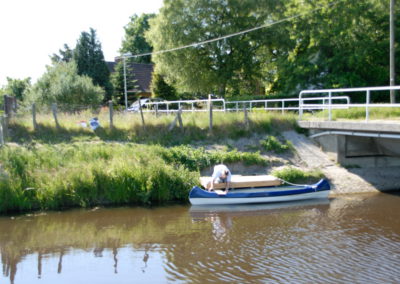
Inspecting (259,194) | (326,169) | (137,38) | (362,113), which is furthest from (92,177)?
(137,38)

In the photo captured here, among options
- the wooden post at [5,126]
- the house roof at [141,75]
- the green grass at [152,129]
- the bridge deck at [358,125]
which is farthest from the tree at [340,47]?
the house roof at [141,75]

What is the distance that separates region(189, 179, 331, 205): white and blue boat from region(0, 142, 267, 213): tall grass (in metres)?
1.16

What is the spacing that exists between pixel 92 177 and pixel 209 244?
20.1 ft

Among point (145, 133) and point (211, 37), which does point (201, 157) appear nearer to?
point (145, 133)

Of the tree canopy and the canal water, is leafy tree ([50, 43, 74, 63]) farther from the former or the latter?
the canal water

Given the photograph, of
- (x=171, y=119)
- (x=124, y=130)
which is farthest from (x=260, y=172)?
(x=124, y=130)

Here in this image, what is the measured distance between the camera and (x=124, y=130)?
20297 mm

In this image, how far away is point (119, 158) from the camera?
1642cm

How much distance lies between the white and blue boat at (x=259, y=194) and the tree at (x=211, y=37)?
2100 cm

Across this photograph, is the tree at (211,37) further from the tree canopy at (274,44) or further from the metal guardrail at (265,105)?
the metal guardrail at (265,105)

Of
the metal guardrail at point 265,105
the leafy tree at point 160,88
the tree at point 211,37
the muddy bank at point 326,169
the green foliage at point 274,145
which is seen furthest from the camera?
the leafy tree at point 160,88

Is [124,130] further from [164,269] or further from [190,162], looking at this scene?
[164,269]

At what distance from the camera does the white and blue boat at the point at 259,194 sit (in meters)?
14.8

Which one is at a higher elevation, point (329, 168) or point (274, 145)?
point (274, 145)
